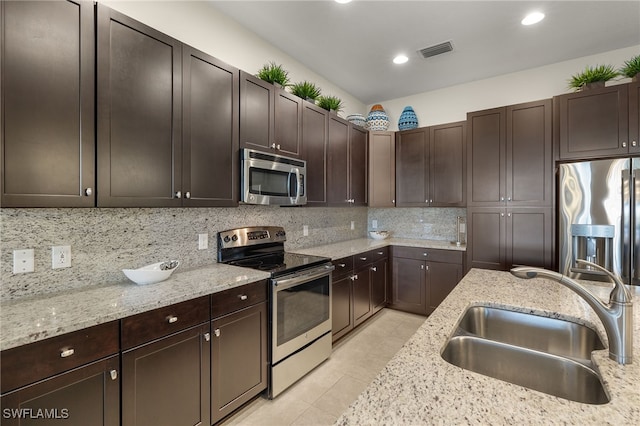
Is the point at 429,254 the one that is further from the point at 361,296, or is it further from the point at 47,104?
the point at 47,104

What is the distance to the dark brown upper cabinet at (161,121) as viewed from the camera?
154 centimetres

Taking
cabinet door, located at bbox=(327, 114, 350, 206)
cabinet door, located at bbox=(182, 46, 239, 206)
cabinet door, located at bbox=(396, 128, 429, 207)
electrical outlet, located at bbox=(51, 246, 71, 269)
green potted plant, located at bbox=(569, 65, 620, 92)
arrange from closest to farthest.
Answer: electrical outlet, located at bbox=(51, 246, 71, 269) < cabinet door, located at bbox=(182, 46, 239, 206) < green potted plant, located at bbox=(569, 65, 620, 92) < cabinet door, located at bbox=(327, 114, 350, 206) < cabinet door, located at bbox=(396, 128, 429, 207)

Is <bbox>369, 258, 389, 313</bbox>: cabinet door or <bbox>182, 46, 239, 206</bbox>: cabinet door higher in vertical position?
<bbox>182, 46, 239, 206</bbox>: cabinet door

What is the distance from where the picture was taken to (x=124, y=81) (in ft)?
5.24

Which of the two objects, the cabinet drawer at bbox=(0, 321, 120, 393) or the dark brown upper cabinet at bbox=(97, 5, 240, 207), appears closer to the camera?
the cabinet drawer at bbox=(0, 321, 120, 393)

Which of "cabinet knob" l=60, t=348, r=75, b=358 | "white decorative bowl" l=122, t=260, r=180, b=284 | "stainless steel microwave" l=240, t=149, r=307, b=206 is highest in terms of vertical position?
"stainless steel microwave" l=240, t=149, r=307, b=206

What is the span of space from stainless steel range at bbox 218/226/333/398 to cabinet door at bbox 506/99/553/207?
90.4 inches

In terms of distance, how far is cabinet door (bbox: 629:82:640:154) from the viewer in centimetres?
252

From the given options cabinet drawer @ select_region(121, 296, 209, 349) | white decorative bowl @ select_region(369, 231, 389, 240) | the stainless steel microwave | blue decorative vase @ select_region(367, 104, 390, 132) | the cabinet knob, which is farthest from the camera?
white decorative bowl @ select_region(369, 231, 389, 240)

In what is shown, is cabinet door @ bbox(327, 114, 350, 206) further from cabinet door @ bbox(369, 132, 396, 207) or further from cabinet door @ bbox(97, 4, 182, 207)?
cabinet door @ bbox(97, 4, 182, 207)

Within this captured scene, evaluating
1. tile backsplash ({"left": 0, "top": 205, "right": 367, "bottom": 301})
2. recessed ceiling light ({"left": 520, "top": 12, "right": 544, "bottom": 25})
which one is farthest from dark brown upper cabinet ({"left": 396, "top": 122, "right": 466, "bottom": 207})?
tile backsplash ({"left": 0, "top": 205, "right": 367, "bottom": 301})

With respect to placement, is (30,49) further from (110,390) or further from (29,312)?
(110,390)

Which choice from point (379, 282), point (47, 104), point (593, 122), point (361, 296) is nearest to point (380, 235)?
point (379, 282)

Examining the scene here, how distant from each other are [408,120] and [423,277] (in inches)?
88.5
